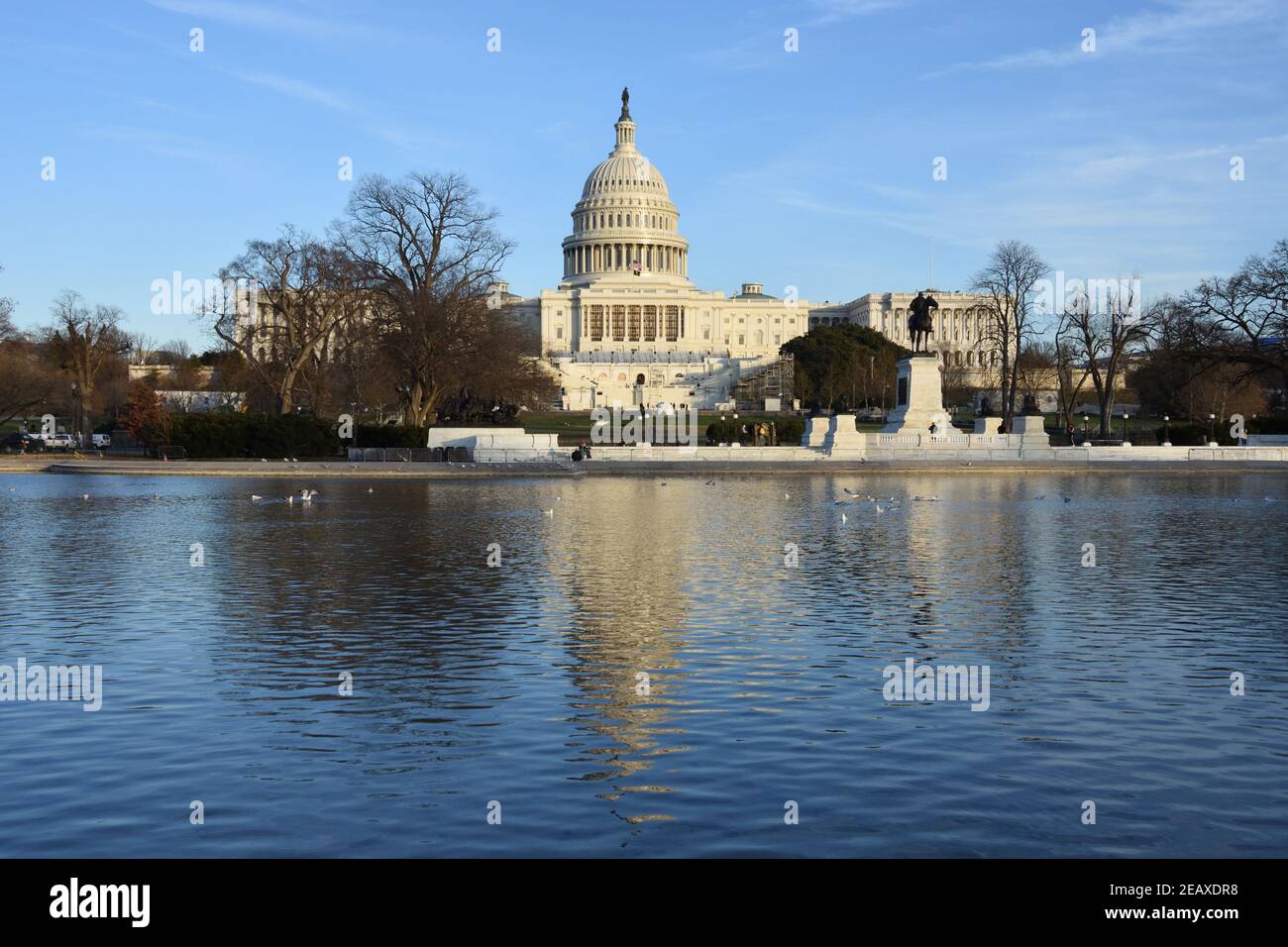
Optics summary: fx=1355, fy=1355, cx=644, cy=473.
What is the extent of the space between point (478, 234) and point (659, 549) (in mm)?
Answer: 41894

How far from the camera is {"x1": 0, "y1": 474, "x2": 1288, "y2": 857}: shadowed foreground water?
28.0 ft

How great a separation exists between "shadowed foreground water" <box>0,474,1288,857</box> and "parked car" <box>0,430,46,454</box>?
4855 centimetres

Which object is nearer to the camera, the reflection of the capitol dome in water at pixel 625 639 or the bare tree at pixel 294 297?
the reflection of the capitol dome in water at pixel 625 639

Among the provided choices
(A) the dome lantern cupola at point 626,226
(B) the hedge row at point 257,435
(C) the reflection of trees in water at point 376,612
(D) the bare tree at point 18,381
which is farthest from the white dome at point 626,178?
(C) the reflection of trees in water at point 376,612

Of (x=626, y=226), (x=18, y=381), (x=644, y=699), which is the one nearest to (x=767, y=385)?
(x=626, y=226)

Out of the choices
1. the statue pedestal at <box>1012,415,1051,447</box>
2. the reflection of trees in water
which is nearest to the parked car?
the reflection of trees in water

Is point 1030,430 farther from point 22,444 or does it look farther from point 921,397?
point 22,444

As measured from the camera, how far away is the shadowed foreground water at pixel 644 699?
855cm

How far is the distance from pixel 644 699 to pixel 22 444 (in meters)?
68.0

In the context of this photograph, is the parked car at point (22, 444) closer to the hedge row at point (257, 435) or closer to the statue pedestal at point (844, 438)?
the hedge row at point (257, 435)

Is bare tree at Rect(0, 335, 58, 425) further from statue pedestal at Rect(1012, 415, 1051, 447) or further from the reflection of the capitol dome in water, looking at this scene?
the reflection of the capitol dome in water

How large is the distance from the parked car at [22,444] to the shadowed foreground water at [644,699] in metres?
48.5

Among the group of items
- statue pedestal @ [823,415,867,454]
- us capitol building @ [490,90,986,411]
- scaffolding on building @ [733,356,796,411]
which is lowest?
statue pedestal @ [823,415,867,454]

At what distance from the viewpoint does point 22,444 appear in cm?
7144
